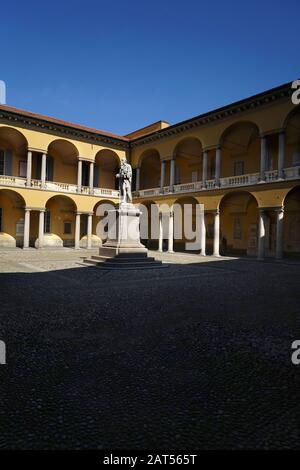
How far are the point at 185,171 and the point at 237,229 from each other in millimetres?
7700

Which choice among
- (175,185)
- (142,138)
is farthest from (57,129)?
(175,185)

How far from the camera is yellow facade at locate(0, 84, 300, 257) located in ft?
63.9

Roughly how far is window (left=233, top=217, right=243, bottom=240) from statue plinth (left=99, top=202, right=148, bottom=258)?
13.1 meters

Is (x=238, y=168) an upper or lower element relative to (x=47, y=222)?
upper

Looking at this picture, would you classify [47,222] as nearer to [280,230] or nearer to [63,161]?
[63,161]

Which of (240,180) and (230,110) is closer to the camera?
(230,110)

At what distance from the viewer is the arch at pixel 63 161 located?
26.8 metres

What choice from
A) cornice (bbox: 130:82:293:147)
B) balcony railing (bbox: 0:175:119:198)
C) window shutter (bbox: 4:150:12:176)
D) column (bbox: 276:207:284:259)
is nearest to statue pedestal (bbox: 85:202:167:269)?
column (bbox: 276:207:284:259)

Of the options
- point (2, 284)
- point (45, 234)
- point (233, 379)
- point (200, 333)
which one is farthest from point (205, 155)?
point (233, 379)

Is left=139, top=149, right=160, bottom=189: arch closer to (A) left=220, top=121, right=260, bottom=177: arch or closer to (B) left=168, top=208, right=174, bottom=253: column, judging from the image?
(B) left=168, top=208, right=174, bottom=253: column

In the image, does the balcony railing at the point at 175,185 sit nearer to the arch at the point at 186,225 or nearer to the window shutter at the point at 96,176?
the arch at the point at 186,225

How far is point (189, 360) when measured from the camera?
3.90 metres

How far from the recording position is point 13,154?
84.8 ft

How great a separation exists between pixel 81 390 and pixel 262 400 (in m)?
1.79
